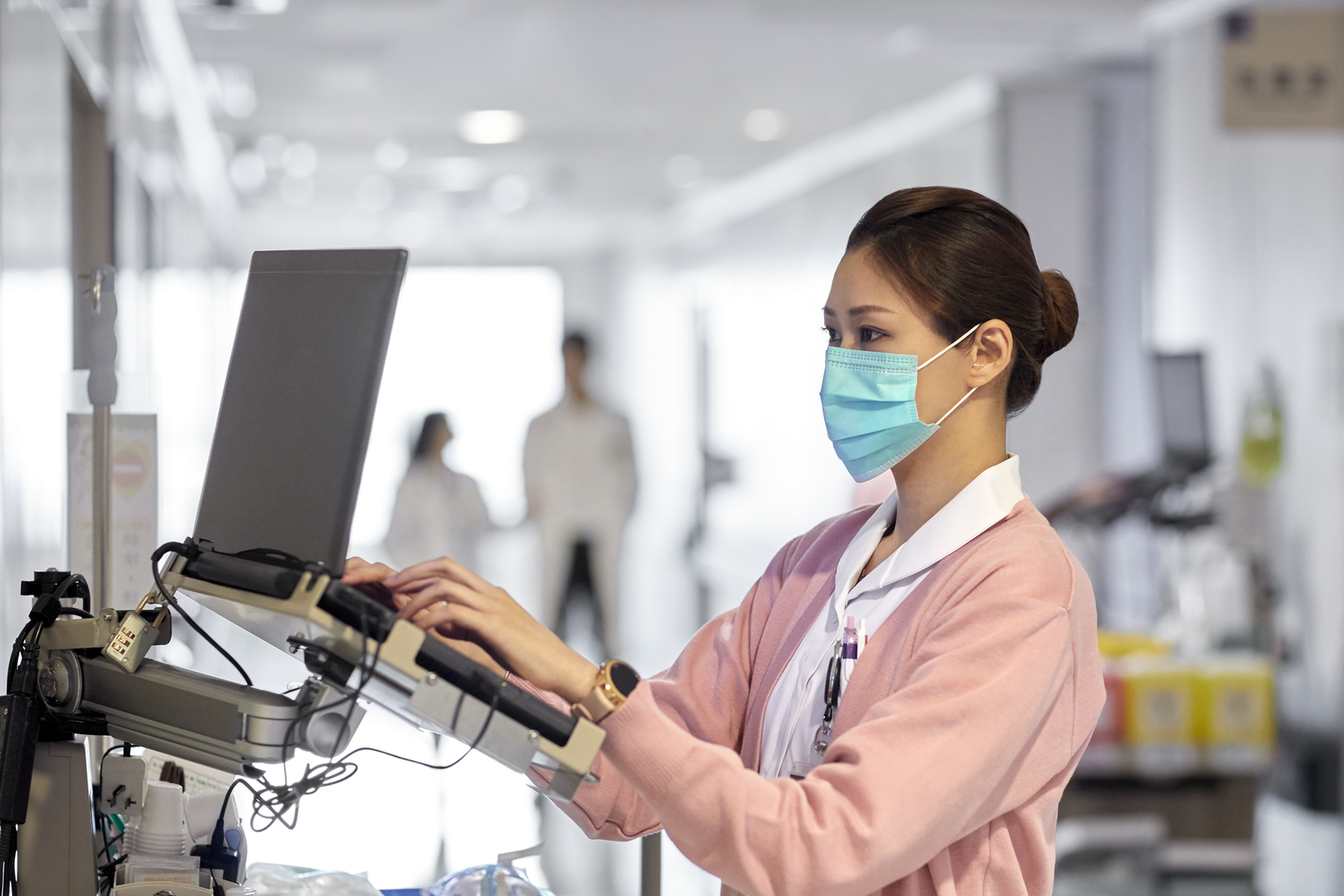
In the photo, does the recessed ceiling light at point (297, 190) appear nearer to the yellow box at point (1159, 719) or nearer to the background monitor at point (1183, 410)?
the background monitor at point (1183, 410)

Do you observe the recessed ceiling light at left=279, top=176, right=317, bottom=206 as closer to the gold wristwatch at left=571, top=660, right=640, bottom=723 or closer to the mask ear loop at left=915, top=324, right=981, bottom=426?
the mask ear loop at left=915, top=324, right=981, bottom=426

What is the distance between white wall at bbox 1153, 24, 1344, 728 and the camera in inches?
177

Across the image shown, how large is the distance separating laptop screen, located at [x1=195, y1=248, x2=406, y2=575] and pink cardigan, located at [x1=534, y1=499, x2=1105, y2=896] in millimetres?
324

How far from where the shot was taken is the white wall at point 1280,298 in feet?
14.7

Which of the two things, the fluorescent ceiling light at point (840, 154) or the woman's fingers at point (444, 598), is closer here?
the woman's fingers at point (444, 598)

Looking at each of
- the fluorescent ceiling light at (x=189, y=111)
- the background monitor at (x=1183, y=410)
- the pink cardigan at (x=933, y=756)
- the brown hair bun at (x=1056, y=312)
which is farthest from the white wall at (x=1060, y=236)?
the pink cardigan at (x=933, y=756)

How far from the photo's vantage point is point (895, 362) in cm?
141

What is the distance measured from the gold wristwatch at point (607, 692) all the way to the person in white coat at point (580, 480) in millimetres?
6223

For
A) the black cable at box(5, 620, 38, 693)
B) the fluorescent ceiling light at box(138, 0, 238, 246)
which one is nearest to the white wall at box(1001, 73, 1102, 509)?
the fluorescent ceiling light at box(138, 0, 238, 246)

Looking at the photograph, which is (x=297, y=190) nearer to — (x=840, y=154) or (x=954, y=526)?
(x=840, y=154)

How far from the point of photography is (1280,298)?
4762 millimetres

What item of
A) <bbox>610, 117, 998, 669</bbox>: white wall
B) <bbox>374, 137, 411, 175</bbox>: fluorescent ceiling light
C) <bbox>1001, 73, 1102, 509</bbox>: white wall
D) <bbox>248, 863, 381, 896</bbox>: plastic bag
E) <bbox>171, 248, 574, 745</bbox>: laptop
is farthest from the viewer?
<bbox>374, 137, 411, 175</bbox>: fluorescent ceiling light

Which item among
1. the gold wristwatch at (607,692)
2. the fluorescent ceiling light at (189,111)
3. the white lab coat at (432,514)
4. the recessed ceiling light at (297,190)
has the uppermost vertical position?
the recessed ceiling light at (297,190)

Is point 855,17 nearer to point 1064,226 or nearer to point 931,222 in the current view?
point 1064,226
